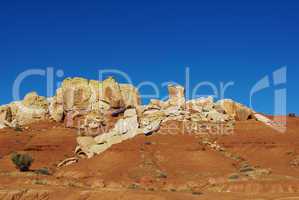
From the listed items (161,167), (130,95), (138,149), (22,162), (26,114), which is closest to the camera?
(161,167)

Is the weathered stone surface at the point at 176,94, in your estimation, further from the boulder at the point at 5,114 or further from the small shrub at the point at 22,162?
the boulder at the point at 5,114

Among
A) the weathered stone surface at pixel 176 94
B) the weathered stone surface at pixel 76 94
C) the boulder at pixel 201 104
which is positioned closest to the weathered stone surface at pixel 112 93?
the weathered stone surface at pixel 76 94

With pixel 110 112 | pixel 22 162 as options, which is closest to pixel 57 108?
pixel 110 112

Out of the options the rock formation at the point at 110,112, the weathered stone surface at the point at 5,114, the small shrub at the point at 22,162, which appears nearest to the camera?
the small shrub at the point at 22,162

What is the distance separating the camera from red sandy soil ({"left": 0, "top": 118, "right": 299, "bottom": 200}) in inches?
1021

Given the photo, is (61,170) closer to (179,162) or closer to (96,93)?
(179,162)

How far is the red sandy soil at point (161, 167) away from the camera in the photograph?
25938mm

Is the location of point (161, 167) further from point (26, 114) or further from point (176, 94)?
point (26, 114)

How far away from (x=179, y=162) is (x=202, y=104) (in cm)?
2390

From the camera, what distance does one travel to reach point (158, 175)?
38.5 m

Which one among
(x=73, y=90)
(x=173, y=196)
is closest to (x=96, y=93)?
(x=73, y=90)

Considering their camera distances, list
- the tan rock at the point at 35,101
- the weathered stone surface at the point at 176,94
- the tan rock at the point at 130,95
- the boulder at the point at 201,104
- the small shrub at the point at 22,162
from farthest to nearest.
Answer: the tan rock at the point at 35,101 < the tan rock at the point at 130,95 < the weathered stone surface at the point at 176,94 < the boulder at the point at 201,104 < the small shrub at the point at 22,162

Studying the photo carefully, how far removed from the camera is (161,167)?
4197cm

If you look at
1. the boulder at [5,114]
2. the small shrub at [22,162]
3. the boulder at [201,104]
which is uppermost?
the boulder at [201,104]
